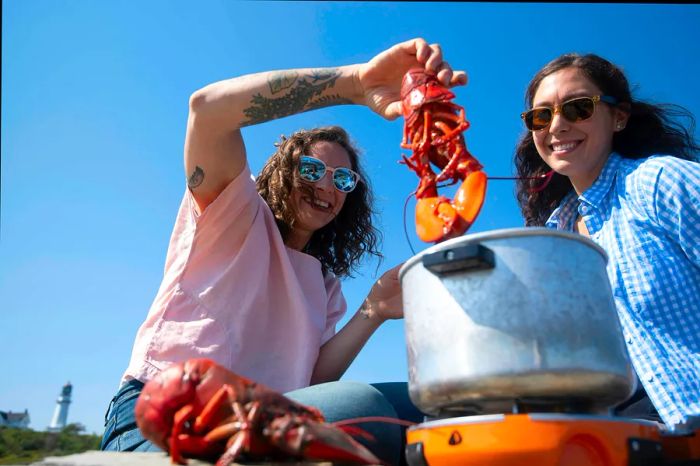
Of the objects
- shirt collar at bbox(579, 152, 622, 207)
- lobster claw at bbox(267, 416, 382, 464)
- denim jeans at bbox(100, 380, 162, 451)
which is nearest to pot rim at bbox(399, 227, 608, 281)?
lobster claw at bbox(267, 416, 382, 464)

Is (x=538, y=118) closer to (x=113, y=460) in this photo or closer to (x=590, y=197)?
(x=590, y=197)

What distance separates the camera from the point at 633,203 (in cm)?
283

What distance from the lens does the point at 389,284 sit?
3.29 meters

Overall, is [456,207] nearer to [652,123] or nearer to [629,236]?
[629,236]

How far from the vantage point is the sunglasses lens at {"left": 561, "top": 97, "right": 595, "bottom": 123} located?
10.9ft

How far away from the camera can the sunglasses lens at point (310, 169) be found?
12.6 ft

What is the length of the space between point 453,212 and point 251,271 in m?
1.72

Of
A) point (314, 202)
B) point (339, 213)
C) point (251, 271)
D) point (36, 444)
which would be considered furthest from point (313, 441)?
point (339, 213)

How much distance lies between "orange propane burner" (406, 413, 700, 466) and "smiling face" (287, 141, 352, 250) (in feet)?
7.86

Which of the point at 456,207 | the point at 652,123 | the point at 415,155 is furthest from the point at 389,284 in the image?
the point at 652,123

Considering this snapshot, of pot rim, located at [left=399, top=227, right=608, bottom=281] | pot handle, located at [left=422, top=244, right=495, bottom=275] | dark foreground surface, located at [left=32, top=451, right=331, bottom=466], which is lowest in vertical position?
dark foreground surface, located at [left=32, top=451, right=331, bottom=466]

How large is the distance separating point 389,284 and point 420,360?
5.33ft

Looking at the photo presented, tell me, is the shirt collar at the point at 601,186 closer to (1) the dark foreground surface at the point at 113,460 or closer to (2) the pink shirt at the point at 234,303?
(2) the pink shirt at the point at 234,303

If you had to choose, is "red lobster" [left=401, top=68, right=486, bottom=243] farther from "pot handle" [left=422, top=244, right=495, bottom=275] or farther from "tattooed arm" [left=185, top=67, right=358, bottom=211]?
"tattooed arm" [left=185, top=67, right=358, bottom=211]
